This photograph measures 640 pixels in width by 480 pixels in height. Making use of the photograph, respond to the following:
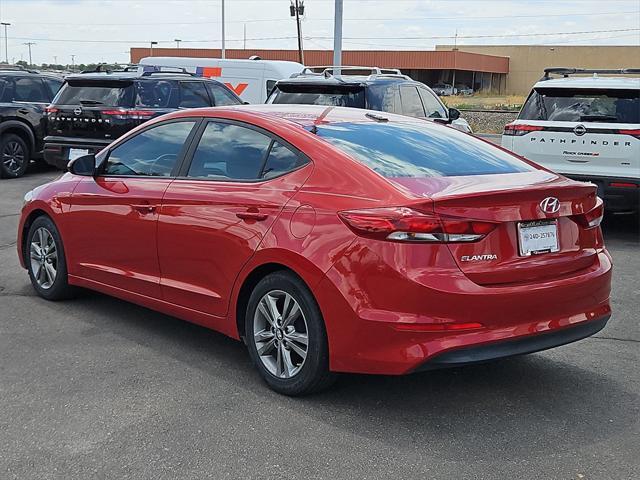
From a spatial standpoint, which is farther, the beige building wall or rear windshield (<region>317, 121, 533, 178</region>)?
the beige building wall

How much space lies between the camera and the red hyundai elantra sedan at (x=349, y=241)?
4.12m

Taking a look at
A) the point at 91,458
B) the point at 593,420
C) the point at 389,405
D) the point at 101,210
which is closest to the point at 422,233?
the point at 389,405

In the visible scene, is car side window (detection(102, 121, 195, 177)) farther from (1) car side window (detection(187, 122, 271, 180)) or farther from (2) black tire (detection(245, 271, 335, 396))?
(2) black tire (detection(245, 271, 335, 396))

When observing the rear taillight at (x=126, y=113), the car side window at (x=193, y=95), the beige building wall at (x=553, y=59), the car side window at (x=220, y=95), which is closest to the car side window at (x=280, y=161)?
the rear taillight at (x=126, y=113)

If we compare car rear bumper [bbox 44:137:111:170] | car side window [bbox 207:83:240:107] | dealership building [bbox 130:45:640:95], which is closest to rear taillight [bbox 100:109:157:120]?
car rear bumper [bbox 44:137:111:170]

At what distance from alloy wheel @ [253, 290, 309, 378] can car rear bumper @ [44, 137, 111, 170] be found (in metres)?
8.58

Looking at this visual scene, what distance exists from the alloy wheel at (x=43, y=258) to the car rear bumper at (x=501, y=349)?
3544 millimetres

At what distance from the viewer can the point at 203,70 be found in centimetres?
2056

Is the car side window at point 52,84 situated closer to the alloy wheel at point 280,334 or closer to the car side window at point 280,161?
the car side window at point 280,161

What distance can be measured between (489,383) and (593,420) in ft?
2.29

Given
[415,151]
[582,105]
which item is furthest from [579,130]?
[415,151]

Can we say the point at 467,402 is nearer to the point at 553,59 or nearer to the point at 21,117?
the point at 21,117

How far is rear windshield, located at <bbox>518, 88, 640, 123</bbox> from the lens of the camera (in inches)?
362

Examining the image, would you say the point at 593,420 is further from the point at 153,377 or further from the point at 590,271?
the point at 153,377
